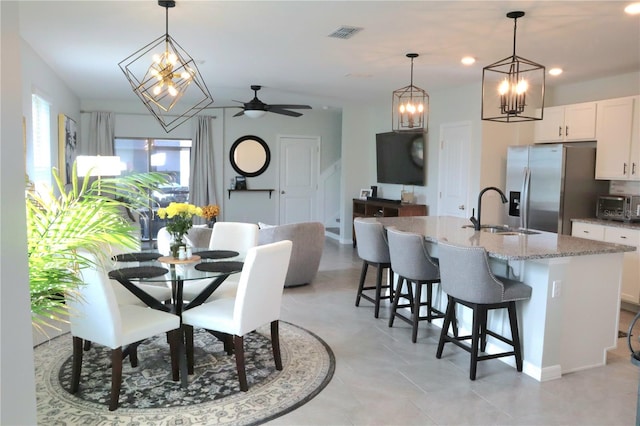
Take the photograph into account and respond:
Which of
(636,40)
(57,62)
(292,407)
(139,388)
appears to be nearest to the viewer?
(292,407)

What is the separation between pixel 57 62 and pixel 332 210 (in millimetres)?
6182

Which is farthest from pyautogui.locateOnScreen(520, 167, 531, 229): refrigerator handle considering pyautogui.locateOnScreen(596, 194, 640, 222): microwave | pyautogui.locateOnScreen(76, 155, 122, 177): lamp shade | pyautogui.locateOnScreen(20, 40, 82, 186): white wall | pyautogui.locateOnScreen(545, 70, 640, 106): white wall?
pyautogui.locateOnScreen(20, 40, 82, 186): white wall

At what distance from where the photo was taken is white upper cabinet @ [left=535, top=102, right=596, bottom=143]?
5.57 m

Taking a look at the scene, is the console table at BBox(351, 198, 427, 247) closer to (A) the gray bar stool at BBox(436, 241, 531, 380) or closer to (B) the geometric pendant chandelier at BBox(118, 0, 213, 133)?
(B) the geometric pendant chandelier at BBox(118, 0, 213, 133)

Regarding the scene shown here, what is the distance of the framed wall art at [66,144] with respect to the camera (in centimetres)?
622

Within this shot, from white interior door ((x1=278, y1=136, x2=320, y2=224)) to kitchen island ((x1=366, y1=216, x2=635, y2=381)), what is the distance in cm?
653

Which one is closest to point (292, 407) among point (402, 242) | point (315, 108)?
point (402, 242)

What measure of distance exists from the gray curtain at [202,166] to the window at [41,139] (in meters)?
3.49

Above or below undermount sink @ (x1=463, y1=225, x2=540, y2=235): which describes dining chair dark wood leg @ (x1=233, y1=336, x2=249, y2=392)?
below

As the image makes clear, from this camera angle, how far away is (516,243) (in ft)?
11.5

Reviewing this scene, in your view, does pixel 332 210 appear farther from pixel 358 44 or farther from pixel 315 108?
pixel 358 44

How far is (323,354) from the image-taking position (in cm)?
367

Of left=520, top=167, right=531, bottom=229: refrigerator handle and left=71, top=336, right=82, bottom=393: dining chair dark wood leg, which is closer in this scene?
left=71, top=336, right=82, bottom=393: dining chair dark wood leg

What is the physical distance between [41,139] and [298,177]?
5377 mm
